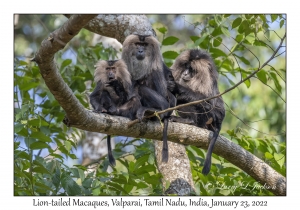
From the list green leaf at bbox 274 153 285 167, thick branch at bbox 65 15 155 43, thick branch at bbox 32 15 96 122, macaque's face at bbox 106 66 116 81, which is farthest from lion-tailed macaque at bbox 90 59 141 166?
green leaf at bbox 274 153 285 167

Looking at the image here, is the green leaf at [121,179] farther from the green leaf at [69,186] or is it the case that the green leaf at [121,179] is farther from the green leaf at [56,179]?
the green leaf at [56,179]

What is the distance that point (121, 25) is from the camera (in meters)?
6.39

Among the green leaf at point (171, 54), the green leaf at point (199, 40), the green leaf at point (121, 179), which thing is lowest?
the green leaf at point (121, 179)

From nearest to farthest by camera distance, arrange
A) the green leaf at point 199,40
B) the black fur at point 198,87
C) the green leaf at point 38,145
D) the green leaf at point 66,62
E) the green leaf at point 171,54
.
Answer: the green leaf at point 38,145, the black fur at point 198,87, the green leaf at point 199,40, the green leaf at point 66,62, the green leaf at point 171,54

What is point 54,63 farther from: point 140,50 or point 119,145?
point 119,145

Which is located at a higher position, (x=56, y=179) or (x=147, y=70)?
(x=147, y=70)

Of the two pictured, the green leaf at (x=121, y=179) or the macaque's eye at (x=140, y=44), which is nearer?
the green leaf at (x=121, y=179)

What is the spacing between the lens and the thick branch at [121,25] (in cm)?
632

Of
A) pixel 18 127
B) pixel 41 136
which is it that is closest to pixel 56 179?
pixel 41 136

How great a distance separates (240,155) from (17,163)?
2.49 meters

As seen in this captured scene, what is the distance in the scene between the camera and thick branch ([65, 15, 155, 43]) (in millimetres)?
6316

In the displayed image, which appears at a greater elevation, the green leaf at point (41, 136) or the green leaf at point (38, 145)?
the green leaf at point (41, 136)

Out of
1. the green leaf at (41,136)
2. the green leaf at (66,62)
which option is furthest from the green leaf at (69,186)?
the green leaf at (66,62)

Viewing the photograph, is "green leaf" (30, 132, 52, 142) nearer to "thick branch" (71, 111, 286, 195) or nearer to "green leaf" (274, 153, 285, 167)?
"thick branch" (71, 111, 286, 195)
